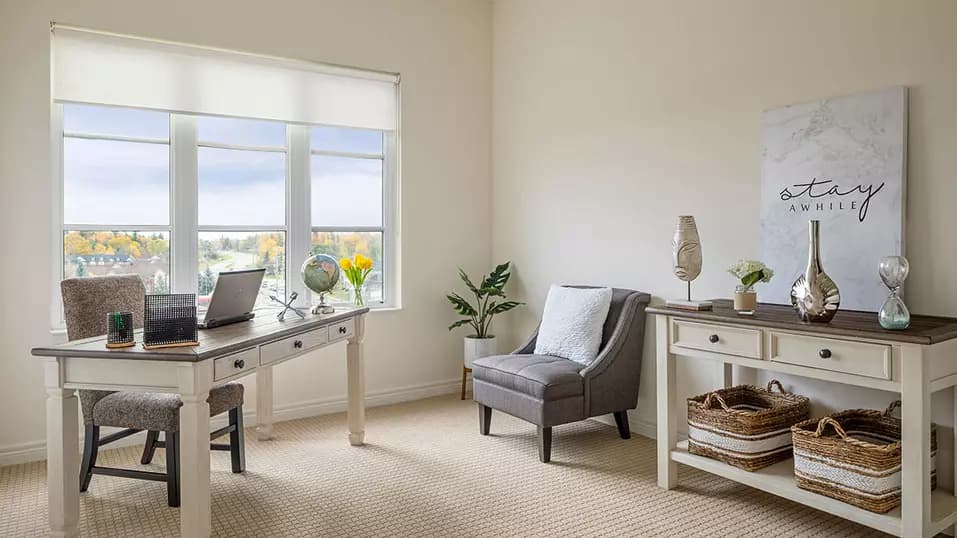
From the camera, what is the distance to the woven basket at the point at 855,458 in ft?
8.01

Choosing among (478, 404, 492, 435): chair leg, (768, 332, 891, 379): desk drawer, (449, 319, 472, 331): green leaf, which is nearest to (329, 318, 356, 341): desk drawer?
(478, 404, 492, 435): chair leg

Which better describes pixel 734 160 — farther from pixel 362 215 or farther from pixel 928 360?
pixel 362 215

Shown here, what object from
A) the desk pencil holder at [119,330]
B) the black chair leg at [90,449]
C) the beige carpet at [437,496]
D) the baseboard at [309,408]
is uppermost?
the desk pencil holder at [119,330]

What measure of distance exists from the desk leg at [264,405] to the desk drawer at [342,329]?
66 cm

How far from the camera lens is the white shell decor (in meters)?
3.24

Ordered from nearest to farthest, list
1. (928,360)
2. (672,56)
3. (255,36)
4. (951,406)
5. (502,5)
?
(928,360) < (951,406) < (672,56) < (255,36) < (502,5)

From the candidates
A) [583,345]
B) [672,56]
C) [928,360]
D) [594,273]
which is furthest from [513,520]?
[672,56]

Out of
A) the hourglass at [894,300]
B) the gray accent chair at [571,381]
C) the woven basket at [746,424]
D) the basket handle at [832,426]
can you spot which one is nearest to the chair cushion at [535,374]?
the gray accent chair at [571,381]

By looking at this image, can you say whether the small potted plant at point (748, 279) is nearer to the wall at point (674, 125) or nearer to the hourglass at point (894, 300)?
the wall at point (674, 125)

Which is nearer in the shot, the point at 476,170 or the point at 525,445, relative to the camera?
the point at 525,445

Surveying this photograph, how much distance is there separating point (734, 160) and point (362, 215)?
8.59ft

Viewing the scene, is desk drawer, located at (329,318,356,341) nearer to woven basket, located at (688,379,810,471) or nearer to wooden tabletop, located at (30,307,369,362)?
wooden tabletop, located at (30,307,369,362)

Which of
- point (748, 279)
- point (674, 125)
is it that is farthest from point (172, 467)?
point (674, 125)

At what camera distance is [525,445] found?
3.93m
